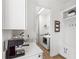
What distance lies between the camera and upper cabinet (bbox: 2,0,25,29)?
4.24 feet

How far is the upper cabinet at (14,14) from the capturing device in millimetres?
1291

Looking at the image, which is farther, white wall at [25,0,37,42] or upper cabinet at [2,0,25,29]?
white wall at [25,0,37,42]

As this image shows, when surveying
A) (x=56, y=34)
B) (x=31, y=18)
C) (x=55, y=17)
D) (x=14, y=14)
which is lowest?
(x=56, y=34)

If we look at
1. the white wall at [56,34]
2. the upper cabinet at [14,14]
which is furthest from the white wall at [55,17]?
the upper cabinet at [14,14]

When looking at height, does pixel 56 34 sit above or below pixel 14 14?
below

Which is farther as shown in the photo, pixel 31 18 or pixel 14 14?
pixel 31 18

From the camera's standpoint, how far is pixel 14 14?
1.38 meters

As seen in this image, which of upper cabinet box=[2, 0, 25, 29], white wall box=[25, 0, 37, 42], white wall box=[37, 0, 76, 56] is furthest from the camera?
white wall box=[37, 0, 76, 56]

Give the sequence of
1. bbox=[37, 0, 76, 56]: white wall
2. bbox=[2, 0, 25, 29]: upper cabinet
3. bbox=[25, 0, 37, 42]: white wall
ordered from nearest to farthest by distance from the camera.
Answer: bbox=[2, 0, 25, 29]: upper cabinet, bbox=[25, 0, 37, 42]: white wall, bbox=[37, 0, 76, 56]: white wall

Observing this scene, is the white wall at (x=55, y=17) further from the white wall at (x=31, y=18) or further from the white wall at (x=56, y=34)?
the white wall at (x=31, y=18)

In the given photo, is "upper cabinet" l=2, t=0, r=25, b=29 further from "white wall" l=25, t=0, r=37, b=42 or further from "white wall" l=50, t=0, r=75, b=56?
"white wall" l=50, t=0, r=75, b=56

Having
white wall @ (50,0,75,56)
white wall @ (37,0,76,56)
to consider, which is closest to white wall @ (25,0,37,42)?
white wall @ (37,0,76,56)

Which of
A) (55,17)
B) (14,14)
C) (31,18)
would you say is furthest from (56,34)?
(14,14)

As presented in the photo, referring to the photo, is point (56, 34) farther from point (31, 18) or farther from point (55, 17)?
point (31, 18)
